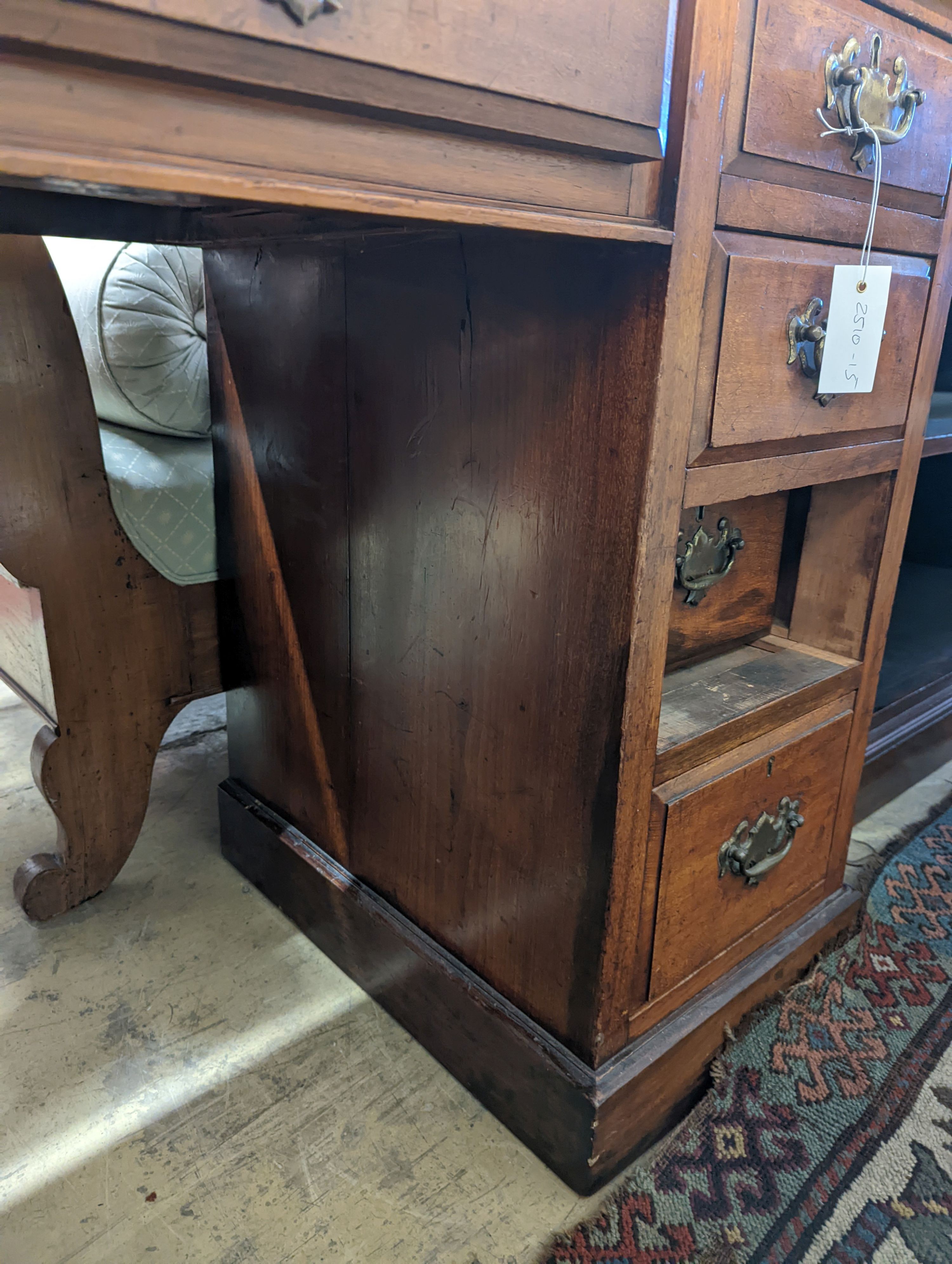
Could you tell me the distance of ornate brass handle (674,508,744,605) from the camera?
2.72 feet

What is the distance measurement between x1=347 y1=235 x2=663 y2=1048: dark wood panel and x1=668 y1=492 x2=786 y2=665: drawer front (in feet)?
0.62

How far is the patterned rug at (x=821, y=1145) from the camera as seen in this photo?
2.40 feet

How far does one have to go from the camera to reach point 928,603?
1723mm

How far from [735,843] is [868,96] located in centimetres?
66

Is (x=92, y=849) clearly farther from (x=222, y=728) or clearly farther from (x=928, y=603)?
(x=928, y=603)

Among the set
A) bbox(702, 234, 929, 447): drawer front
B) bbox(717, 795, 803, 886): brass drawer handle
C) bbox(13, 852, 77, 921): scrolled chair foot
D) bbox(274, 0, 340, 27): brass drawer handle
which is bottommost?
bbox(13, 852, 77, 921): scrolled chair foot

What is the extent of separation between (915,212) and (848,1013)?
860 mm

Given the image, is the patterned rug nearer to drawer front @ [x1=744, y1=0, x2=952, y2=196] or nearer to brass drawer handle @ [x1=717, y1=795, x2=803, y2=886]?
brass drawer handle @ [x1=717, y1=795, x2=803, y2=886]

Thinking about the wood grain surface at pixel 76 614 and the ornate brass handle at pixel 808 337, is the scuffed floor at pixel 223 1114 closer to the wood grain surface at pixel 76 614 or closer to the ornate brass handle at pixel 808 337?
the wood grain surface at pixel 76 614

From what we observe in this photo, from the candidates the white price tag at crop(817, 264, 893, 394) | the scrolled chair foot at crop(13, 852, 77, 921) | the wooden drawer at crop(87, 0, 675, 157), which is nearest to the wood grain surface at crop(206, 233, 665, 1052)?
the wooden drawer at crop(87, 0, 675, 157)

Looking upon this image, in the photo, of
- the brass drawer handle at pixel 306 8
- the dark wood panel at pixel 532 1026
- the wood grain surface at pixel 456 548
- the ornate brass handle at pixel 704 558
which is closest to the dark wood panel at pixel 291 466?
the wood grain surface at pixel 456 548

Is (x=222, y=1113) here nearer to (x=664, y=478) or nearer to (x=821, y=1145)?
(x=821, y=1145)

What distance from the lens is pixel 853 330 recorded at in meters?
0.73

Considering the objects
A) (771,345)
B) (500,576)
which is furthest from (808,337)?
(500,576)
